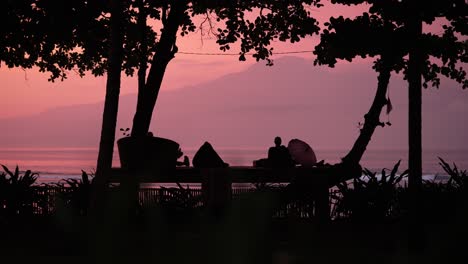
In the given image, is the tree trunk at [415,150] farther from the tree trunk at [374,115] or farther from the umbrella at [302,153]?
the tree trunk at [374,115]

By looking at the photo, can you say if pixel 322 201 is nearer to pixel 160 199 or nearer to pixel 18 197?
pixel 160 199

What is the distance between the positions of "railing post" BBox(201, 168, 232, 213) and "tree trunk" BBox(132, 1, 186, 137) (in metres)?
2.67

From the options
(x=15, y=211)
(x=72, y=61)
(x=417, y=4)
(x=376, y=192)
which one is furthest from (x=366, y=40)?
(x=72, y=61)

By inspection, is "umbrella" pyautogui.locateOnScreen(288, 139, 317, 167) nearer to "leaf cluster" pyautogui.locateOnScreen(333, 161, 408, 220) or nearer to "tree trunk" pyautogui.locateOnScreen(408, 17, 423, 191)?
"leaf cluster" pyautogui.locateOnScreen(333, 161, 408, 220)

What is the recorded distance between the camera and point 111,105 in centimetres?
1356

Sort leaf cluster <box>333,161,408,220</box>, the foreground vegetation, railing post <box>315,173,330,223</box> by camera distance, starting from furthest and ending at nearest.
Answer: railing post <box>315,173,330,223</box>
leaf cluster <box>333,161,408,220</box>
the foreground vegetation

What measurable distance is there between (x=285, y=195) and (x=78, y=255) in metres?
5.54

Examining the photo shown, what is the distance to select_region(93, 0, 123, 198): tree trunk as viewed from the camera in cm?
1348

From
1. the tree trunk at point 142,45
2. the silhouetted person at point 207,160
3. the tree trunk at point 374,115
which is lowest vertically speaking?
the silhouetted person at point 207,160

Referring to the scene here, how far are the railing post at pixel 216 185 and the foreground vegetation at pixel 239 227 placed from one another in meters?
0.35

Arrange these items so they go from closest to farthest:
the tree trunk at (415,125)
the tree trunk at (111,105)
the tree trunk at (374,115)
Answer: the tree trunk at (415,125), the tree trunk at (111,105), the tree trunk at (374,115)

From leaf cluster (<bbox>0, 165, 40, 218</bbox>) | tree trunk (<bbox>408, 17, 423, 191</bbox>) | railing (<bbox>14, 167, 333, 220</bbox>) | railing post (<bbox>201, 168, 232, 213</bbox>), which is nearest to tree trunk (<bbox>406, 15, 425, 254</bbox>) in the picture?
tree trunk (<bbox>408, 17, 423, 191</bbox>)

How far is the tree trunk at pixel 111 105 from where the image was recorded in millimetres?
13484

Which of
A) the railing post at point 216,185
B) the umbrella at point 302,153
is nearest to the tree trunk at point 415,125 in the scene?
the railing post at point 216,185
